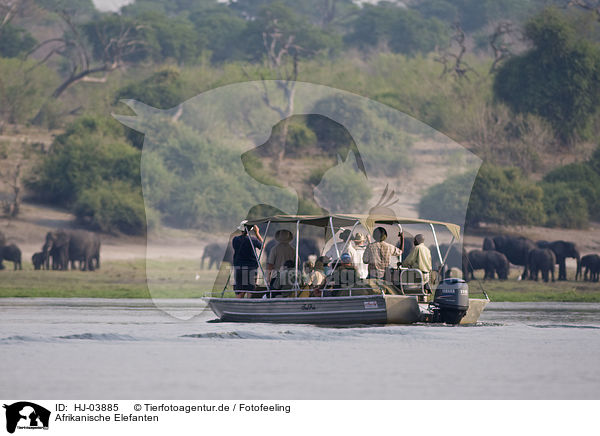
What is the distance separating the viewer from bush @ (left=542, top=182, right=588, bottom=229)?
48156 millimetres

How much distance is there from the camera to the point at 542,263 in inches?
1629

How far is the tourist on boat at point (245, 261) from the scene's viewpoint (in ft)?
74.1

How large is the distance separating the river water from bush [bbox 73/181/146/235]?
22399mm

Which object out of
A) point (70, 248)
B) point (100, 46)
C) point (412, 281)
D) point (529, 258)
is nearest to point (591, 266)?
point (529, 258)

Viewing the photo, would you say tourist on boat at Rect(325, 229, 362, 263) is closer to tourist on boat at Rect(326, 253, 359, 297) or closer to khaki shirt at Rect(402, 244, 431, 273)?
tourist on boat at Rect(326, 253, 359, 297)

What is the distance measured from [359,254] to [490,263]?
20594mm

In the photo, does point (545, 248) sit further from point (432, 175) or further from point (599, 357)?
point (599, 357)

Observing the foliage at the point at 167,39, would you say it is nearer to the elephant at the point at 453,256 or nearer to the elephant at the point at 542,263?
the elephant at the point at 453,256

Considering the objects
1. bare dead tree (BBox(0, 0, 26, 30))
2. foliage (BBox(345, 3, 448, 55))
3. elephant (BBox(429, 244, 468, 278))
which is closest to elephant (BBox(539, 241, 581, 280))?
elephant (BBox(429, 244, 468, 278))

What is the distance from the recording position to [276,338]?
67.3 ft

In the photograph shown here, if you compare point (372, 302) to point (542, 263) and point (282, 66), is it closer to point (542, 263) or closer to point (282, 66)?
point (542, 263)

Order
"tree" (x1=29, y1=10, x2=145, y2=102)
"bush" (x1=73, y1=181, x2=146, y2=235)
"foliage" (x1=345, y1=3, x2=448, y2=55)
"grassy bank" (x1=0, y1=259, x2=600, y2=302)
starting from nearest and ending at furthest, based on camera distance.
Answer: "grassy bank" (x1=0, y1=259, x2=600, y2=302)
"bush" (x1=73, y1=181, x2=146, y2=235)
"tree" (x1=29, y1=10, x2=145, y2=102)
"foliage" (x1=345, y1=3, x2=448, y2=55)

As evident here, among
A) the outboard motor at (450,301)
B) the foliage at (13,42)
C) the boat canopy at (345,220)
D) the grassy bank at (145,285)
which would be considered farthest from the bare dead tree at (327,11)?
the outboard motor at (450,301)
